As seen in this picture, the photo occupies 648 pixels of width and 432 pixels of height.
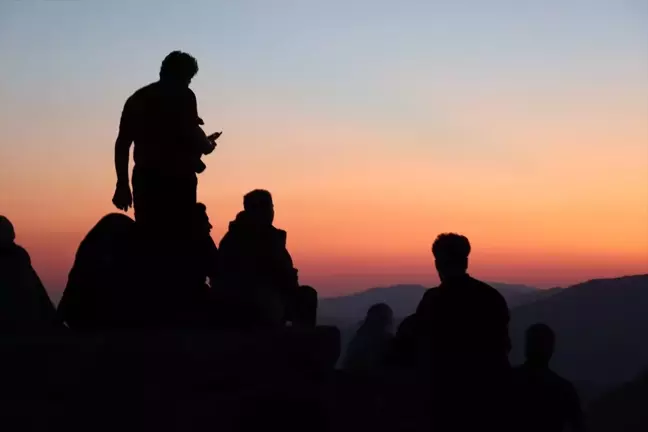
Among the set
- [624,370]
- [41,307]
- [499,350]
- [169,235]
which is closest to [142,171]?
[169,235]

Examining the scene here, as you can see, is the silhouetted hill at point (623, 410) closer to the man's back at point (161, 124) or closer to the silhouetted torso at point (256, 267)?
the silhouetted torso at point (256, 267)

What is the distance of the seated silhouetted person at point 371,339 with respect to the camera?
7.02 metres

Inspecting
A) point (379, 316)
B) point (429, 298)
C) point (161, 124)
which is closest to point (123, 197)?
point (161, 124)

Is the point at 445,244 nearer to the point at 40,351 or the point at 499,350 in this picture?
the point at 499,350

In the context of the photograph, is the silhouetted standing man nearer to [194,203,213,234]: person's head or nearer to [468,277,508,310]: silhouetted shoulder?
[194,203,213,234]: person's head

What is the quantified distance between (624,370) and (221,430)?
60.4 meters

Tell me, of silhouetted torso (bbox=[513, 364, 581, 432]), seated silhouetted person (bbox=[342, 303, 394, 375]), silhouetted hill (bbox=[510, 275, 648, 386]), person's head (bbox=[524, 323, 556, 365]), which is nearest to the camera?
silhouetted torso (bbox=[513, 364, 581, 432])

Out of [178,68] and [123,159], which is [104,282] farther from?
[178,68]

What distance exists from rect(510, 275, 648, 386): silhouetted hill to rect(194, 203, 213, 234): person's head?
166 ft

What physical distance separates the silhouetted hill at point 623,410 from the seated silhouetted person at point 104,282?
980 inches

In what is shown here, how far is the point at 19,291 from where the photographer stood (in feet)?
18.8

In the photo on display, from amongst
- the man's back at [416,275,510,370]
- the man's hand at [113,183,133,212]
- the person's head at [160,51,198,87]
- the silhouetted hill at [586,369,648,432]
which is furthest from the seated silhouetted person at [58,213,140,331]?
the silhouetted hill at [586,369,648,432]

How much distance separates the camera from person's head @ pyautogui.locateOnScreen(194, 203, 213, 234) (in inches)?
229

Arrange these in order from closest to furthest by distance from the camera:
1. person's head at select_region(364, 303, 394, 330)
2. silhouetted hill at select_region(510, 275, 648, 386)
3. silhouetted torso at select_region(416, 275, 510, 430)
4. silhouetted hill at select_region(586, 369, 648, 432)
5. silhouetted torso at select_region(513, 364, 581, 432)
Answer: silhouetted torso at select_region(416, 275, 510, 430) → silhouetted torso at select_region(513, 364, 581, 432) → person's head at select_region(364, 303, 394, 330) → silhouetted hill at select_region(586, 369, 648, 432) → silhouetted hill at select_region(510, 275, 648, 386)
